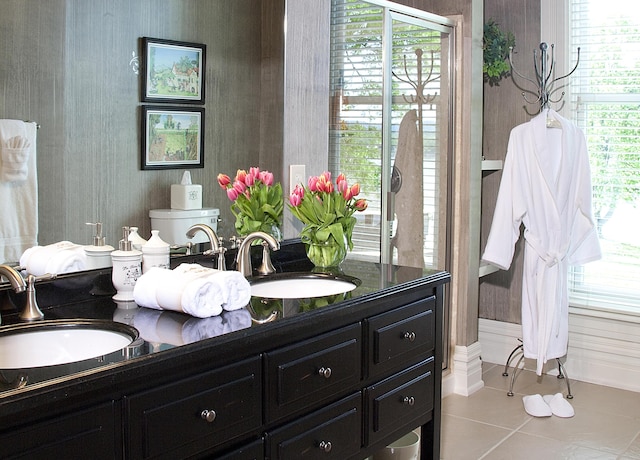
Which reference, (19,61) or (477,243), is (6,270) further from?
(477,243)

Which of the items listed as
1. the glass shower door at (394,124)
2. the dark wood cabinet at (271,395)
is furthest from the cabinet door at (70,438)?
the glass shower door at (394,124)

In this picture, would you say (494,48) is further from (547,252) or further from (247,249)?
(247,249)

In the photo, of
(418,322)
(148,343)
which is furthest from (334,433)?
(148,343)

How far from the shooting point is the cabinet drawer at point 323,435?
1.91 meters

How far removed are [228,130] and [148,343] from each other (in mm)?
1053

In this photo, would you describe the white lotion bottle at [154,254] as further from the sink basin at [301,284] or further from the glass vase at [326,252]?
the glass vase at [326,252]

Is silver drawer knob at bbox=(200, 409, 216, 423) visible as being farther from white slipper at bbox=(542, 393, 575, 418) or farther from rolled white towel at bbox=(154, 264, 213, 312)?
white slipper at bbox=(542, 393, 575, 418)

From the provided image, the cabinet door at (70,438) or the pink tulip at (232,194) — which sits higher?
the pink tulip at (232,194)

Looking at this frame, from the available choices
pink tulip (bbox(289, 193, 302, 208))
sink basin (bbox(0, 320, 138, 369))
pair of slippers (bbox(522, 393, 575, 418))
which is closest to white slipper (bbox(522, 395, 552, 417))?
pair of slippers (bbox(522, 393, 575, 418))

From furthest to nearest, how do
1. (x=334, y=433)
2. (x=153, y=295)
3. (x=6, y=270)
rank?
1. (x=334, y=433)
2. (x=153, y=295)
3. (x=6, y=270)

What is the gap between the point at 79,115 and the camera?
6.75 feet

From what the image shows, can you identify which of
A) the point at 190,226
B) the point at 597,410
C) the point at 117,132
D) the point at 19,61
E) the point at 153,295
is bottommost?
the point at 597,410

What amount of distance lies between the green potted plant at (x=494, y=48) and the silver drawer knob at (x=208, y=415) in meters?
3.11

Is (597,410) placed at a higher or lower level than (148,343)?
lower
